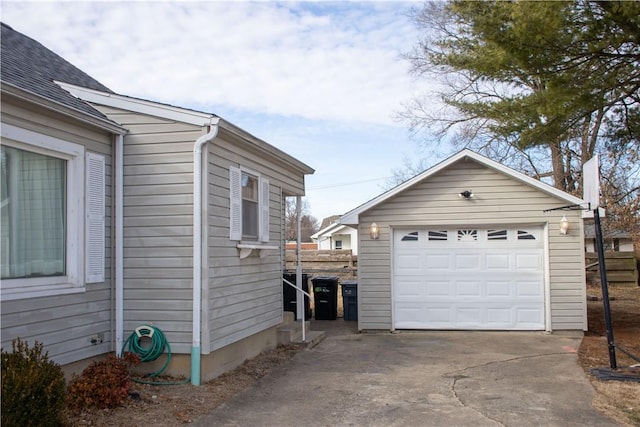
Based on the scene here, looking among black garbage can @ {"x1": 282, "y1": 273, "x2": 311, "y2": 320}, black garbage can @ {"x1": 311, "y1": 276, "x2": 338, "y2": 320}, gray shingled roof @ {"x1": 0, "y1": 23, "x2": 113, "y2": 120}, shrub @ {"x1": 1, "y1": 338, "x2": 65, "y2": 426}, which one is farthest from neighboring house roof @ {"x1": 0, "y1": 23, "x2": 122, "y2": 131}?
black garbage can @ {"x1": 311, "y1": 276, "x2": 338, "y2": 320}

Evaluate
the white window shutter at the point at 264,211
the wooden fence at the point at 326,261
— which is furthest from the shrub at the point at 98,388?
the wooden fence at the point at 326,261

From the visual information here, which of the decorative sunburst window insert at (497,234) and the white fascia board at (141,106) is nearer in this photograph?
the white fascia board at (141,106)

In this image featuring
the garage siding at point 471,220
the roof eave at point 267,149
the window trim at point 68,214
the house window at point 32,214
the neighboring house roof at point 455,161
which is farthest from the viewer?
the garage siding at point 471,220

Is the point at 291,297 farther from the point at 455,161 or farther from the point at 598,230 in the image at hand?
the point at 598,230

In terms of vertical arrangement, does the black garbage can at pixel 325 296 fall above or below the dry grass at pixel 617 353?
above

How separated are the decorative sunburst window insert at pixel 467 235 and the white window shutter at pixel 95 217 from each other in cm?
716

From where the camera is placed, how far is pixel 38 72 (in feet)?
22.1

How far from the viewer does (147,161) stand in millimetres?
6754

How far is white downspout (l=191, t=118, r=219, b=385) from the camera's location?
6.41 m

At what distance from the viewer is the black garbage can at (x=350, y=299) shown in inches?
485

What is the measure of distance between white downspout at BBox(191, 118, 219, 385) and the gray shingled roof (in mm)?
1253

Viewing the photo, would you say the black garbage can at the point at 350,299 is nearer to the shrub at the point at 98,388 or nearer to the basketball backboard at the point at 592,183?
the basketball backboard at the point at 592,183

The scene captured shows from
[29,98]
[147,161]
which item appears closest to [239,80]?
[147,161]

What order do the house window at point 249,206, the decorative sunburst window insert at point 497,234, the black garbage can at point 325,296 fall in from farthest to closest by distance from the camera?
the black garbage can at point 325,296 < the decorative sunburst window insert at point 497,234 < the house window at point 249,206
